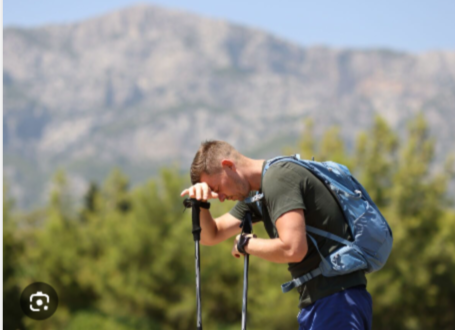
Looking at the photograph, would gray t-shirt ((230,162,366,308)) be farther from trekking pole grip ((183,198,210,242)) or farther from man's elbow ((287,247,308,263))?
trekking pole grip ((183,198,210,242))

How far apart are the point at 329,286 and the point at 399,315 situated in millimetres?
28459

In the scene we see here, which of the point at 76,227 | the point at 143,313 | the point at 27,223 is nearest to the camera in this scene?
the point at 143,313

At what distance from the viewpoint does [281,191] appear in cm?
304

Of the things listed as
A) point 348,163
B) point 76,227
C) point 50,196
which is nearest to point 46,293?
point 348,163

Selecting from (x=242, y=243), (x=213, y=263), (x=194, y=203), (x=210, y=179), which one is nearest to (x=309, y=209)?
(x=242, y=243)

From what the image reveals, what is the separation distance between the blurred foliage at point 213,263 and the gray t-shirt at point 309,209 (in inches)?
894

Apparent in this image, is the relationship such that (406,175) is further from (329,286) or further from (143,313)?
(329,286)

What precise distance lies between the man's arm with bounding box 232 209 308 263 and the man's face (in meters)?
0.29

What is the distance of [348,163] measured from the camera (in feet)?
93.0

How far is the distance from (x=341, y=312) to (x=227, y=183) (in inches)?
32.9

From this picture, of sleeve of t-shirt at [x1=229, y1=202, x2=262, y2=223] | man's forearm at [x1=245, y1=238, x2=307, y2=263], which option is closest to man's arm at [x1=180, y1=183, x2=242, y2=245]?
sleeve of t-shirt at [x1=229, y1=202, x2=262, y2=223]

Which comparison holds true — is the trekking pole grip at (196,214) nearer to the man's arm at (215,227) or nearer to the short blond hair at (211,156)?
the man's arm at (215,227)

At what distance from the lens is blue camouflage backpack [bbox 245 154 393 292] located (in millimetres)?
3125

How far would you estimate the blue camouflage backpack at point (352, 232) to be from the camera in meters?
3.12
